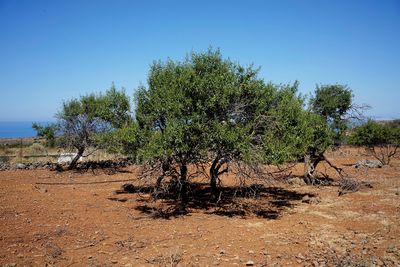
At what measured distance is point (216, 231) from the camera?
1122 cm

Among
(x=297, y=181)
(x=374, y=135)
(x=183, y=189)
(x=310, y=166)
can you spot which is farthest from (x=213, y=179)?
(x=374, y=135)

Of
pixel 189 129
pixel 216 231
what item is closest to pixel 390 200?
pixel 216 231

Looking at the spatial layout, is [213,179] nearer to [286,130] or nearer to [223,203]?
[223,203]

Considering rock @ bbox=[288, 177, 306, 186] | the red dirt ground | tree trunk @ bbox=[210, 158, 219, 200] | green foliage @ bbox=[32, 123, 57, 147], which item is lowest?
the red dirt ground

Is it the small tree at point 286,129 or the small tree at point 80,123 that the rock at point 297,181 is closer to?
the small tree at point 286,129

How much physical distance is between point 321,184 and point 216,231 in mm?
11193

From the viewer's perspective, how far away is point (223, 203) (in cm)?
1534

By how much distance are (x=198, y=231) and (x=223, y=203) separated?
4.31 metres

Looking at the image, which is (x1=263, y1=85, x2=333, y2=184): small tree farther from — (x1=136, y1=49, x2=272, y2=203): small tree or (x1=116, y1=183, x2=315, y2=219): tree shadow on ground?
(x1=116, y1=183, x2=315, y2=219): tree shadow on ground

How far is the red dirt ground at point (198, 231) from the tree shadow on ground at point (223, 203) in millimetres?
90

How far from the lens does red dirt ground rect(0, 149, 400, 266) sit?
29.0 feet

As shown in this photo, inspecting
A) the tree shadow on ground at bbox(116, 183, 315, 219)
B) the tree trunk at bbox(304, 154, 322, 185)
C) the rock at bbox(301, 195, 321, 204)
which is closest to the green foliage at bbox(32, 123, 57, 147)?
the tree shadow on ground at bbox(116, 183, 315, 219)

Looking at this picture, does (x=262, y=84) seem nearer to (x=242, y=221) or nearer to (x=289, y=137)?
(x=289, y=137)

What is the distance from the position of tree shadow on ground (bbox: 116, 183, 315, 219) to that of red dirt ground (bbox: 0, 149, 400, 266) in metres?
0.09
